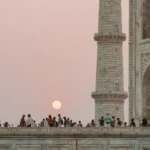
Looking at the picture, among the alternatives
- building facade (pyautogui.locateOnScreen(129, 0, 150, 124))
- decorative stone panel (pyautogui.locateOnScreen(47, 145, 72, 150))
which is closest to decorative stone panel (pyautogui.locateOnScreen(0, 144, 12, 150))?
decorative stone panel (pyautogui.locateOnScreen(47, 145, 72, 150))

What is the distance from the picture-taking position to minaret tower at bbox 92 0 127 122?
69188 millimetres

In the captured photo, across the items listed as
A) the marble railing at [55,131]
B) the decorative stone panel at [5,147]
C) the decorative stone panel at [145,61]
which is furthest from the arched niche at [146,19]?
the decorative stone panel at [5,147]

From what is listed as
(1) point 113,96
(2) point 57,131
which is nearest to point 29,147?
(2) point 57,131

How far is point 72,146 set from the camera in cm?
4722

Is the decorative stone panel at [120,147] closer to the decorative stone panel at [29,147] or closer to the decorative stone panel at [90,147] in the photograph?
the decorative stone panel at [90,147]

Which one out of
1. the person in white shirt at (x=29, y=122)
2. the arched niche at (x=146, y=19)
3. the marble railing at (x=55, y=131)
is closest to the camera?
the marble railing at (x=55, y=131)

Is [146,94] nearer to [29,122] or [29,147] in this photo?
[29,122]

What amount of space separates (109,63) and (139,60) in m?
19.6

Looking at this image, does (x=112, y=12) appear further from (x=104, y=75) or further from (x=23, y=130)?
(x=23, y=130)

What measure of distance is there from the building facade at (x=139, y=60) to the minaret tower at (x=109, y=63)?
1780 centimetres

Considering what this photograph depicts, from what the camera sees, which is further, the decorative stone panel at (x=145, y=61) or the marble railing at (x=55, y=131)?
the decorative stone panel at (x=145, y=61)

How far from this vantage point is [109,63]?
2771 inches

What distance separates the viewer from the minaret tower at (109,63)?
6919 centimetres

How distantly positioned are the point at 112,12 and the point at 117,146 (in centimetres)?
2509
